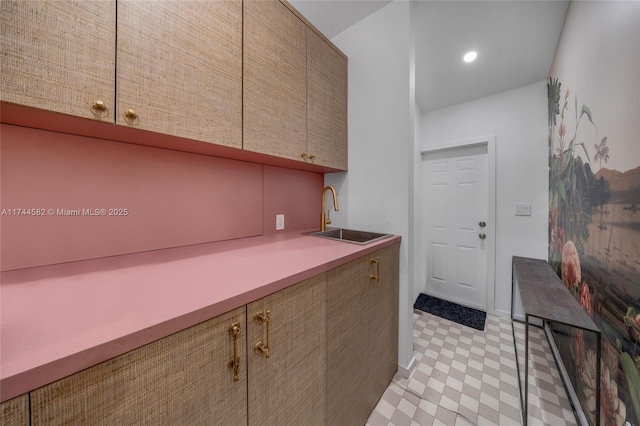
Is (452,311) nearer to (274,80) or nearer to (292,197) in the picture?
(292,197)

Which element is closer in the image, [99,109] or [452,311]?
[99,109]

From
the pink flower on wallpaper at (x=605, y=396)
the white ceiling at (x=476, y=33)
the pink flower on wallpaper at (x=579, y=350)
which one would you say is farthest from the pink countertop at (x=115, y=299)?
the white ceiling at (x=476, y=33)

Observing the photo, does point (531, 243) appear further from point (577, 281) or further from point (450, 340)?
point (450, 340)

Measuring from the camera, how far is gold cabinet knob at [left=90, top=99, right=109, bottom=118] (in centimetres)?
71

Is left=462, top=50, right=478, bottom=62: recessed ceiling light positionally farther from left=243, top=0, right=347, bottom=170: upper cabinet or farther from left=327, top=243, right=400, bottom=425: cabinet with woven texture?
left=327, top=243, right=400, bottom=425: cabinet with woven texture

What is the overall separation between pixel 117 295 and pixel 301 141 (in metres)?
1.11

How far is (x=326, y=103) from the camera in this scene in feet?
5.10

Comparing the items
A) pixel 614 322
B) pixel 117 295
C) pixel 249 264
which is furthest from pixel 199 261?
pixel 614 322

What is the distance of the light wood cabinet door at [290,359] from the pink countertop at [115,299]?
61 mm

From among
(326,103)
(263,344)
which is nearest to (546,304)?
(263,344)

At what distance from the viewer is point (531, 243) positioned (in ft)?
7.18

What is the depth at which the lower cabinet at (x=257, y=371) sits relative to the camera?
16.3 inches

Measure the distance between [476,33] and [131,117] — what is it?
2.24 m

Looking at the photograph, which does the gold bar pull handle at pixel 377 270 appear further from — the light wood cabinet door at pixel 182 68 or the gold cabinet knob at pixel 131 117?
the gold cabinet knob at pixel 131 117
